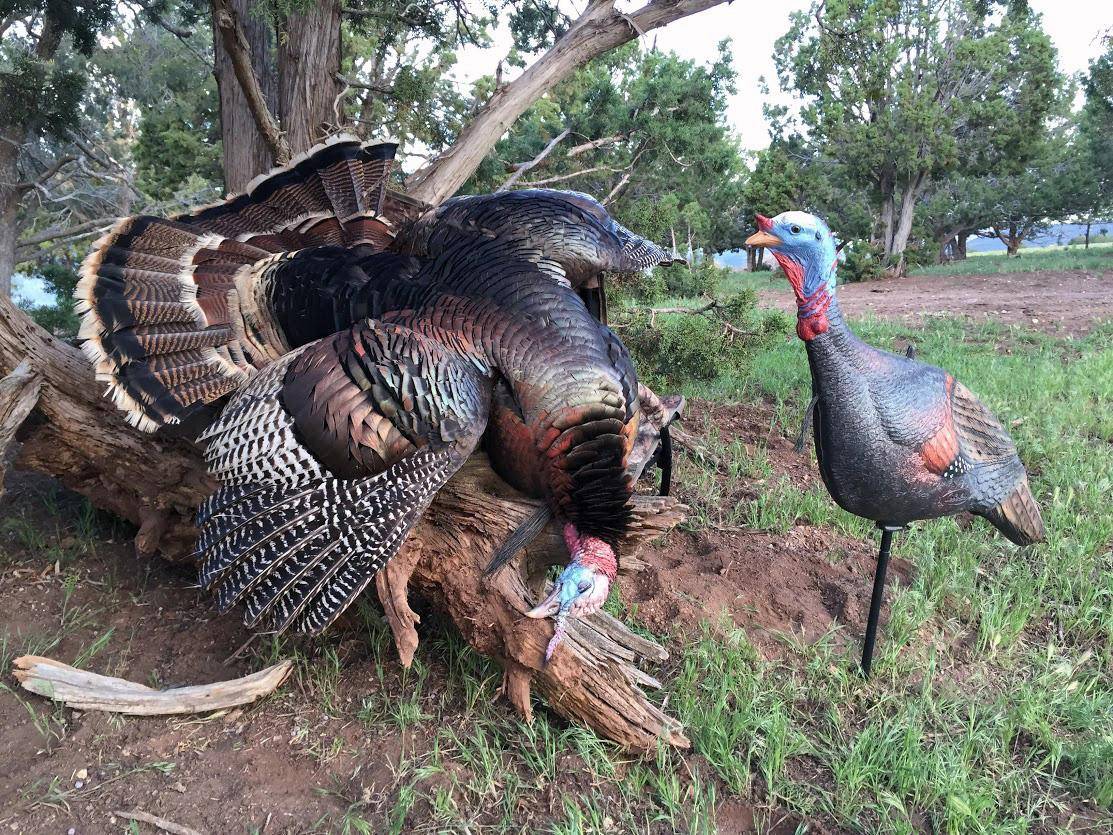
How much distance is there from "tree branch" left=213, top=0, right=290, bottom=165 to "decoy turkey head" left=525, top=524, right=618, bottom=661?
9.06 ft

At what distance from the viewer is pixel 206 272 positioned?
2.74m

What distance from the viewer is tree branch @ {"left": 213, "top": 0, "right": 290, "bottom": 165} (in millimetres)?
3113

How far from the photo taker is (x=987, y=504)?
2455 mm

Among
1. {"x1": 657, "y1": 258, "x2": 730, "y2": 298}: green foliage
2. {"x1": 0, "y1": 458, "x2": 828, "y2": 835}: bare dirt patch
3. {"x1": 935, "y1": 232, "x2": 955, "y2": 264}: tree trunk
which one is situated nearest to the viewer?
{"x1": 0, "y1": 458, "x2": 828, "y2": 835}: bare dirt patch

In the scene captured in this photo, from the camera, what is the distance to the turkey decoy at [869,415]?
6.91 feet

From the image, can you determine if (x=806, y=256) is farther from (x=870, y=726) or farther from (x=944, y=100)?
(x=944, y=100)

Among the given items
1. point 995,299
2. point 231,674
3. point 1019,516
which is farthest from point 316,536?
point 995,299

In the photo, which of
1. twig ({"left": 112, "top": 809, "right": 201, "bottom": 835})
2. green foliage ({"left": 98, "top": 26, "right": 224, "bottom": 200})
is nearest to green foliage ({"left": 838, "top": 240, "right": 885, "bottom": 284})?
green foliage ({"left": 98, "top": 26, "right": 224, "bottom": 200})

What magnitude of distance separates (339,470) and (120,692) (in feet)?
4.09

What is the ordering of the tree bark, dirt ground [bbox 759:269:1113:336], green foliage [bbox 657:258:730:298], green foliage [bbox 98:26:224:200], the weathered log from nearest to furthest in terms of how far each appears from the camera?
the weathered log
the tree bark
green foliage [bbox 657:258:730:298]
dirt ground [bbox 759:269:1113:336]
green foliage [bbox 98:26:224:200]

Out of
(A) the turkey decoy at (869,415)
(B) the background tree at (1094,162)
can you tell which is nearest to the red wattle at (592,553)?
(A) the turkey decoy at (869,415)

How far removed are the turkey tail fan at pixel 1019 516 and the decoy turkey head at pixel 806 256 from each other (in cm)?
113

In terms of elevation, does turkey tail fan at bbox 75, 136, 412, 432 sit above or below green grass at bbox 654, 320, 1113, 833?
above

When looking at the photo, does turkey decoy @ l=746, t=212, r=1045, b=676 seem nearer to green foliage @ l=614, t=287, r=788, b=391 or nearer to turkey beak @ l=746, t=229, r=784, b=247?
turkey beak @ l=746, t=229, r=784, b=247
